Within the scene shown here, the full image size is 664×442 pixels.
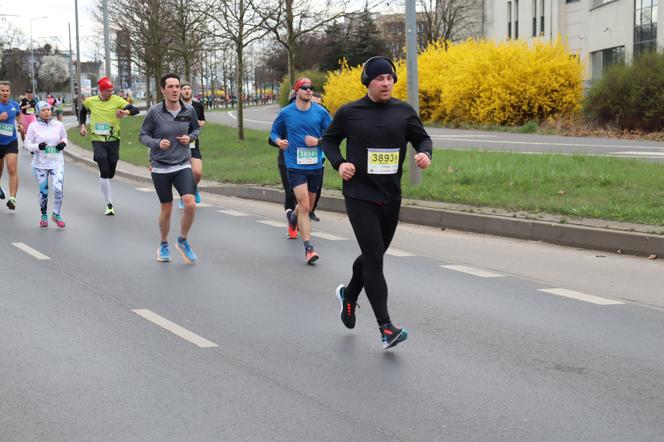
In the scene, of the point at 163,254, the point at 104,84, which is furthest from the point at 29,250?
the point at 104,84

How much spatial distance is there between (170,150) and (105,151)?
5.02 meters

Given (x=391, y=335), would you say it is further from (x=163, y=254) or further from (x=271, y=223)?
(x=271, y=223)

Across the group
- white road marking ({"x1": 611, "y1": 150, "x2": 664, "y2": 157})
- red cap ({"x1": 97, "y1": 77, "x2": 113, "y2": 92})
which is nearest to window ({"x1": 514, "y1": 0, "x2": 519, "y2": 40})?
white road marking ({"x1": 611, "y1": 150, "x2": 664, "y2": 157})

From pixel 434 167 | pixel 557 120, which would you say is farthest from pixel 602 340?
pixel 557 120

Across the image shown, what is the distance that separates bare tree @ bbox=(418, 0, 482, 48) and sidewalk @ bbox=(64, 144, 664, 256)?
58145 mm

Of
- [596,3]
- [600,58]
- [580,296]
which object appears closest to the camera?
[580,296]

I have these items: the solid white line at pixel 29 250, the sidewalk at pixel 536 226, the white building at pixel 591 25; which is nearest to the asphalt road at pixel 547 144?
the white building at pixel 591 25

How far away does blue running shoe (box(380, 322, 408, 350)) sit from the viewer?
6926mm

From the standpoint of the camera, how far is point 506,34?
6412 centimetres

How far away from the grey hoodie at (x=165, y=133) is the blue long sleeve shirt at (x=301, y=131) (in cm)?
105

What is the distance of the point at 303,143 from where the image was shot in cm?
1142

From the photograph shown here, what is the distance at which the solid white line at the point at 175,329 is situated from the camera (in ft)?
23.4

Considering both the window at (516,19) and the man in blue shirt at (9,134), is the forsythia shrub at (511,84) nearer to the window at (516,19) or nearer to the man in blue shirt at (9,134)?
the man in blue shirt at (9,134)

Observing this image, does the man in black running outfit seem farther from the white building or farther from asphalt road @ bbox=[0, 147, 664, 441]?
the white building
